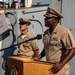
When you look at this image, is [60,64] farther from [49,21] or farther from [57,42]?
[49,21]

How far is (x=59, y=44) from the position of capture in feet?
11.1

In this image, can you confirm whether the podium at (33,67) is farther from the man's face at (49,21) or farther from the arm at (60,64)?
the man's face at (49,21)

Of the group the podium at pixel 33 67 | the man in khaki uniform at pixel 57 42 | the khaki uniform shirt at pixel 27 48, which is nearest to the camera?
the podium at pixel 33 67

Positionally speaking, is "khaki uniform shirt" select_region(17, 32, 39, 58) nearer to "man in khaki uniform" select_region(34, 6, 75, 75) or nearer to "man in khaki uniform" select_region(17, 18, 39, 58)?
"man in khaki uniform" select_region(17, 18, 39, 58)

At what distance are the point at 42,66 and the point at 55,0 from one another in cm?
291

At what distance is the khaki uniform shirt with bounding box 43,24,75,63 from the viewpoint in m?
3.33

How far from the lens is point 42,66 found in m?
3.00

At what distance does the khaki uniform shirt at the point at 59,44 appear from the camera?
10.9 ft

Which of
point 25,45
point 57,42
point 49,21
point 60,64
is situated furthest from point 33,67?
point 25,45

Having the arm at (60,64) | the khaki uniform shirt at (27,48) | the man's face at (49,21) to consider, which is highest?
the man's face at (49,21)

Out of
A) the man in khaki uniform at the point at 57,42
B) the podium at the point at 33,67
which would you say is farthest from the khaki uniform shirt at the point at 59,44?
the podium at the point at 33,67

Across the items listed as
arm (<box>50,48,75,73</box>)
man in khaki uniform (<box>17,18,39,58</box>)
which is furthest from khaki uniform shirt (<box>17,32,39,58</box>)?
arm (<box>50,48,75,73</box>)

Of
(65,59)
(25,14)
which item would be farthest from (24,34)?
(65,59)

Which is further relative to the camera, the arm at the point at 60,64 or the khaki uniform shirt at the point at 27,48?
the khaki uniform shirt at the point at 27,48
